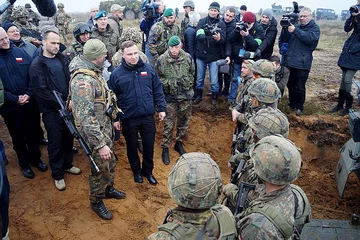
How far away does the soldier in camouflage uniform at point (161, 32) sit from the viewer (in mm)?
5969

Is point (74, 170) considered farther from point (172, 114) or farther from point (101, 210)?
point (172, 114)

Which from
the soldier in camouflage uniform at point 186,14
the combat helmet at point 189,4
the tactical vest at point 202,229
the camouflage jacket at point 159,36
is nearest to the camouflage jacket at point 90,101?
the tactical vest at point 202,229

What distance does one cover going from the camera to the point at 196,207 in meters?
1.80

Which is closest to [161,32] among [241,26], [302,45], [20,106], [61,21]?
[241,26]

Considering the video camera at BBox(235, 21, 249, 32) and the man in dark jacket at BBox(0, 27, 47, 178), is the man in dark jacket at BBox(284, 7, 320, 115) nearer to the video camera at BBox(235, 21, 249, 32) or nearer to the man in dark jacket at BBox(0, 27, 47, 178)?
the video camera at BBox(235, 21, 249, 32)

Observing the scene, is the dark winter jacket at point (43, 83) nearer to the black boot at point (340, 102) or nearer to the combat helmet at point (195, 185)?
the combat helmet at point (195, 185)

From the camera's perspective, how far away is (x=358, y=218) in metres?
3.74

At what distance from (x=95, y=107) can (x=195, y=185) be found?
6.99ft

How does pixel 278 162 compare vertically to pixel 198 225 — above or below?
above

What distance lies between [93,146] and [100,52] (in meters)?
1.11

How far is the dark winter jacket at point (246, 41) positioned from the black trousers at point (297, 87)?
0.93m

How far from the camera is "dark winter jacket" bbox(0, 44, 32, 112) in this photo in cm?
414

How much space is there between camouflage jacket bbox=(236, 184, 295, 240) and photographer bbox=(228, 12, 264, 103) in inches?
169

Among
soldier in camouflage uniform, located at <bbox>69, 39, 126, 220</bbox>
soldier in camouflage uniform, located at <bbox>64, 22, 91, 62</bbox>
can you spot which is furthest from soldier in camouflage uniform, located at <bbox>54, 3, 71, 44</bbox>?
soldier in camouflage uniform, located at <bbox>69, 39, 126, 220</bbox>
